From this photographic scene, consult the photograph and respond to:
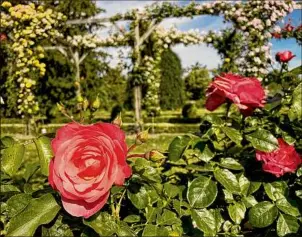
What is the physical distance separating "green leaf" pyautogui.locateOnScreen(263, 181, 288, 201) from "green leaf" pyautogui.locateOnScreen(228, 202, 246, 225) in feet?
0.25

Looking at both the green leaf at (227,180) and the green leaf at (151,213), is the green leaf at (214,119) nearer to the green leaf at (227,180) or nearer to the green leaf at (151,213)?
the green leaf at (227,180)

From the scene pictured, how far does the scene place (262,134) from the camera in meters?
1.31

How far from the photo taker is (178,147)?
1276 millimetres

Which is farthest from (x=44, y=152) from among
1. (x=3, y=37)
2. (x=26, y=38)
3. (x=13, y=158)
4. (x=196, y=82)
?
(x=196, y=82)

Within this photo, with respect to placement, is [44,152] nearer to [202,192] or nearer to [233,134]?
[202,192]

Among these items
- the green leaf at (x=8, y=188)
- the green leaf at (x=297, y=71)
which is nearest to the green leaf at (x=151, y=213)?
the green leaf at (x=8, y=188)

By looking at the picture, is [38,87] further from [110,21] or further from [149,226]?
[149,226]

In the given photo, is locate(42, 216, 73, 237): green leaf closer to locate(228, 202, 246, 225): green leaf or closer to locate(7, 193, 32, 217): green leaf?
locate(7, 193, 32, 217): green leaf

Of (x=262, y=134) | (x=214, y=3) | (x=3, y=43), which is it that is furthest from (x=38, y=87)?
(x=262, y=134)

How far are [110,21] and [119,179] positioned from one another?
9742mm

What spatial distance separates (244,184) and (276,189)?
0.28 ft

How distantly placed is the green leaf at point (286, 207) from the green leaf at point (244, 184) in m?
0.09

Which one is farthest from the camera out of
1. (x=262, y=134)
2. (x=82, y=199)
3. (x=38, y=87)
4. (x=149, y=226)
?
(x=38, y=87)

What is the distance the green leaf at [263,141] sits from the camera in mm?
1282
